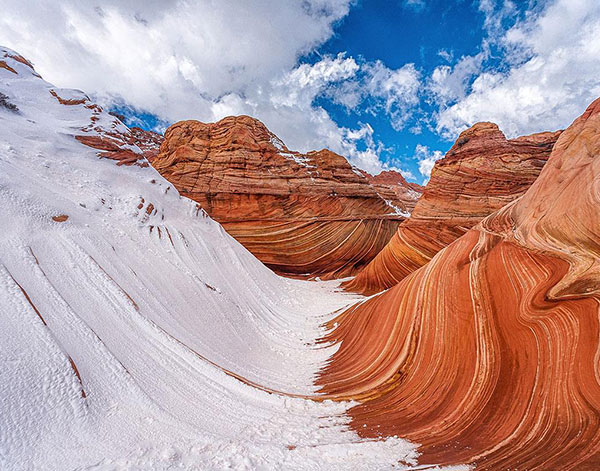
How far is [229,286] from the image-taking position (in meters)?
5.88

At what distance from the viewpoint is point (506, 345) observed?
2.57 m

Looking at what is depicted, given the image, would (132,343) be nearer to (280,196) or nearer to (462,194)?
(462,194)

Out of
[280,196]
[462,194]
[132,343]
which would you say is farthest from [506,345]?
[280,196]

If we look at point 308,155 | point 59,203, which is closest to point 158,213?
point 59,203

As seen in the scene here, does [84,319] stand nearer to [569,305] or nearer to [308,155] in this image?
[569,305]

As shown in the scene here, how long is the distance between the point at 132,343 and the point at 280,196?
10.0 metres

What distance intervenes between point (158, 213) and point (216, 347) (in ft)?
13.7

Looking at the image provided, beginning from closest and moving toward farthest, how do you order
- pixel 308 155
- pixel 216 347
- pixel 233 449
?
1. pixel 233 449
2. pixel 216 347
3. pixel 308 155

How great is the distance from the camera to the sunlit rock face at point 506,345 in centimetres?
182

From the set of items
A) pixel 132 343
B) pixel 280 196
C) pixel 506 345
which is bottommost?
pixel 132 343

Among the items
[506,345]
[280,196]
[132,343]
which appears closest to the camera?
[506,345]

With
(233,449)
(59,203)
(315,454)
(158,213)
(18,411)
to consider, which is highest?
(158,213)

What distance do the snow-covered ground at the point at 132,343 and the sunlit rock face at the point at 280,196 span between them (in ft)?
16.6

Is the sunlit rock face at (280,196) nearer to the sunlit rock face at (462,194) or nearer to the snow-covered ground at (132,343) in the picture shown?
the sunlit rock face at (462,194)
